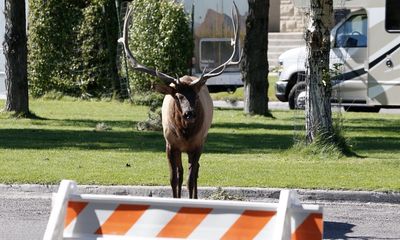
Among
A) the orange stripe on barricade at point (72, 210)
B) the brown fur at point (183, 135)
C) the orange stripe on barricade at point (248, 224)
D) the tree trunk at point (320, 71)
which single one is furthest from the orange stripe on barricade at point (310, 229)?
the tree trunk at point (320, 71)

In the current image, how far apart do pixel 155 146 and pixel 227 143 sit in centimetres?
142

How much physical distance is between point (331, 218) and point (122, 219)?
516 cm

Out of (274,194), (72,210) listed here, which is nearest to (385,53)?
(274,194)

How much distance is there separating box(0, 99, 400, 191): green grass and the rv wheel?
1763 mm

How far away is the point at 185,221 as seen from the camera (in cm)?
724

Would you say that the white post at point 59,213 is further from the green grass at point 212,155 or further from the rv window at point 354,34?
the rv window at point 354,34

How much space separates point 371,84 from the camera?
25.2 metres

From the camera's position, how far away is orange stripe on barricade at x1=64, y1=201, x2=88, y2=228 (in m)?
7.31

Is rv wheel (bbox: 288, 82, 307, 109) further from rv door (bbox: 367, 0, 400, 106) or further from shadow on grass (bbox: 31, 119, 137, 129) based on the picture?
shadow on grass (bbox: 31, 119, 137, 129)

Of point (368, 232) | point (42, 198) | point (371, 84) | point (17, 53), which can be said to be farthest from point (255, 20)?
point (368, 232)

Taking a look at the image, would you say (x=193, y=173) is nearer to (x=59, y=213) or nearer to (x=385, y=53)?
(x=59, y=213)

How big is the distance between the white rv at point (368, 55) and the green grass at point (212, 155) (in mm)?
1367

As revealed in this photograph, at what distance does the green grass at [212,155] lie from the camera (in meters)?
14.1

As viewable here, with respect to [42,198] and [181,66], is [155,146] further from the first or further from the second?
[181,66]
